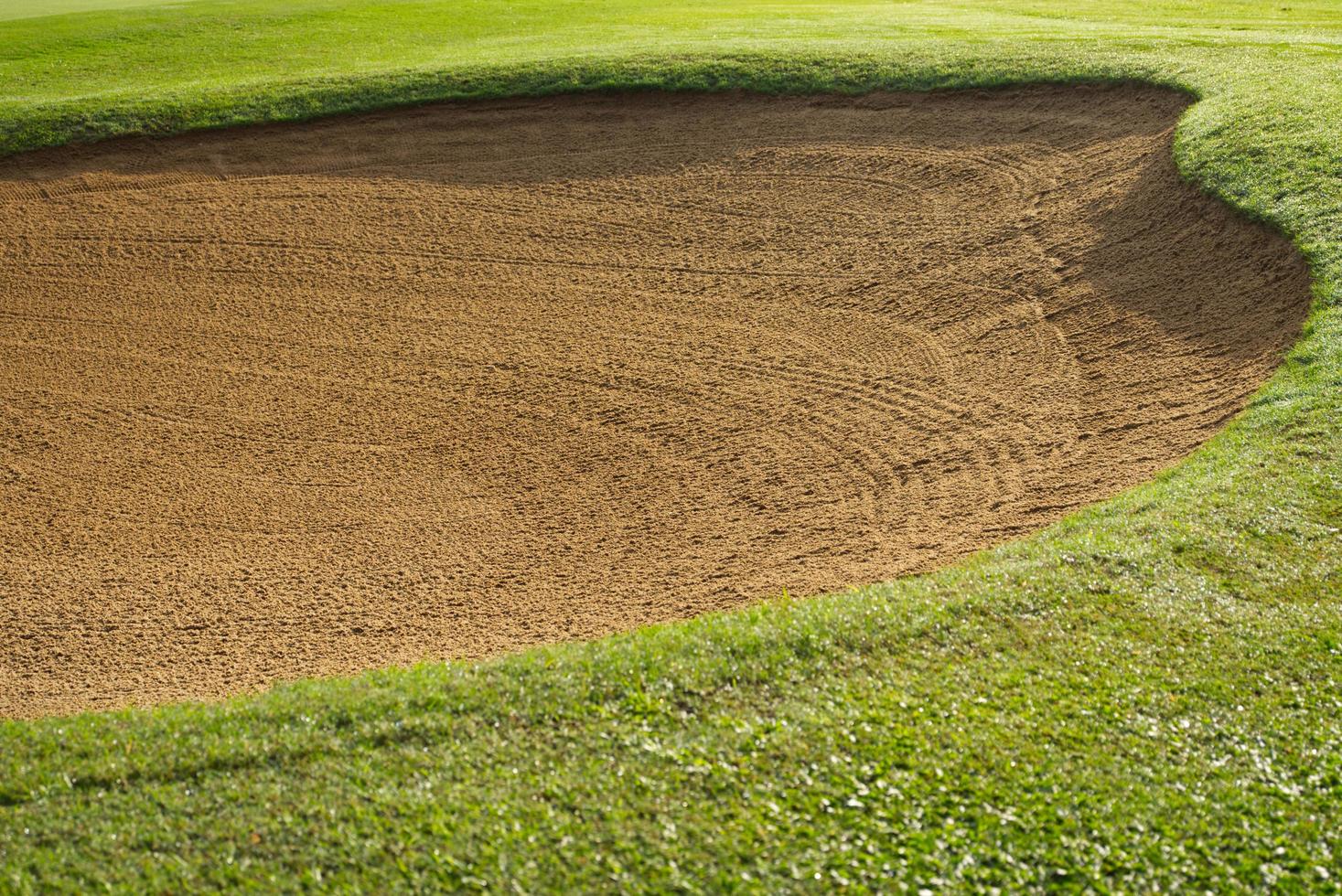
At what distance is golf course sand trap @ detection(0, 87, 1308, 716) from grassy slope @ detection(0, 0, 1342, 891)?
135 centimetres

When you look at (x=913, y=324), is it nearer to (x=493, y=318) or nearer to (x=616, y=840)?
(x=493, y=318)

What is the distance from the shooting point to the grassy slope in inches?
196

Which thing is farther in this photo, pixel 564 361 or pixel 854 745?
pixel 564 361

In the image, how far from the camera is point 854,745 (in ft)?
18.2

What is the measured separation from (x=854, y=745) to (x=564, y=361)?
7.36 m

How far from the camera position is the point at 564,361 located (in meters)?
12.3

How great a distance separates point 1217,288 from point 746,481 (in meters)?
5.21

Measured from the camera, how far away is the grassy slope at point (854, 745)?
16.3 feet

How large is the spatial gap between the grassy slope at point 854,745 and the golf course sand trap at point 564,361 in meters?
1.35

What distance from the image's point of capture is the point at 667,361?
12.1 m

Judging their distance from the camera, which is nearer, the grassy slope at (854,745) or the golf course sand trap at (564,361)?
the grassy slope at (854,745)

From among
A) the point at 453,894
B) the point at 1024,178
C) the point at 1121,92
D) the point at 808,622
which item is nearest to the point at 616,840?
the point at 453,894

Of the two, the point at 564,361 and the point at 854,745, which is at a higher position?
the point at 564,361

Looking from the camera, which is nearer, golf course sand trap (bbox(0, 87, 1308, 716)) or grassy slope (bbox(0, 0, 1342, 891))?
grassy slope (bbox(0, 0, 1342, 891))
